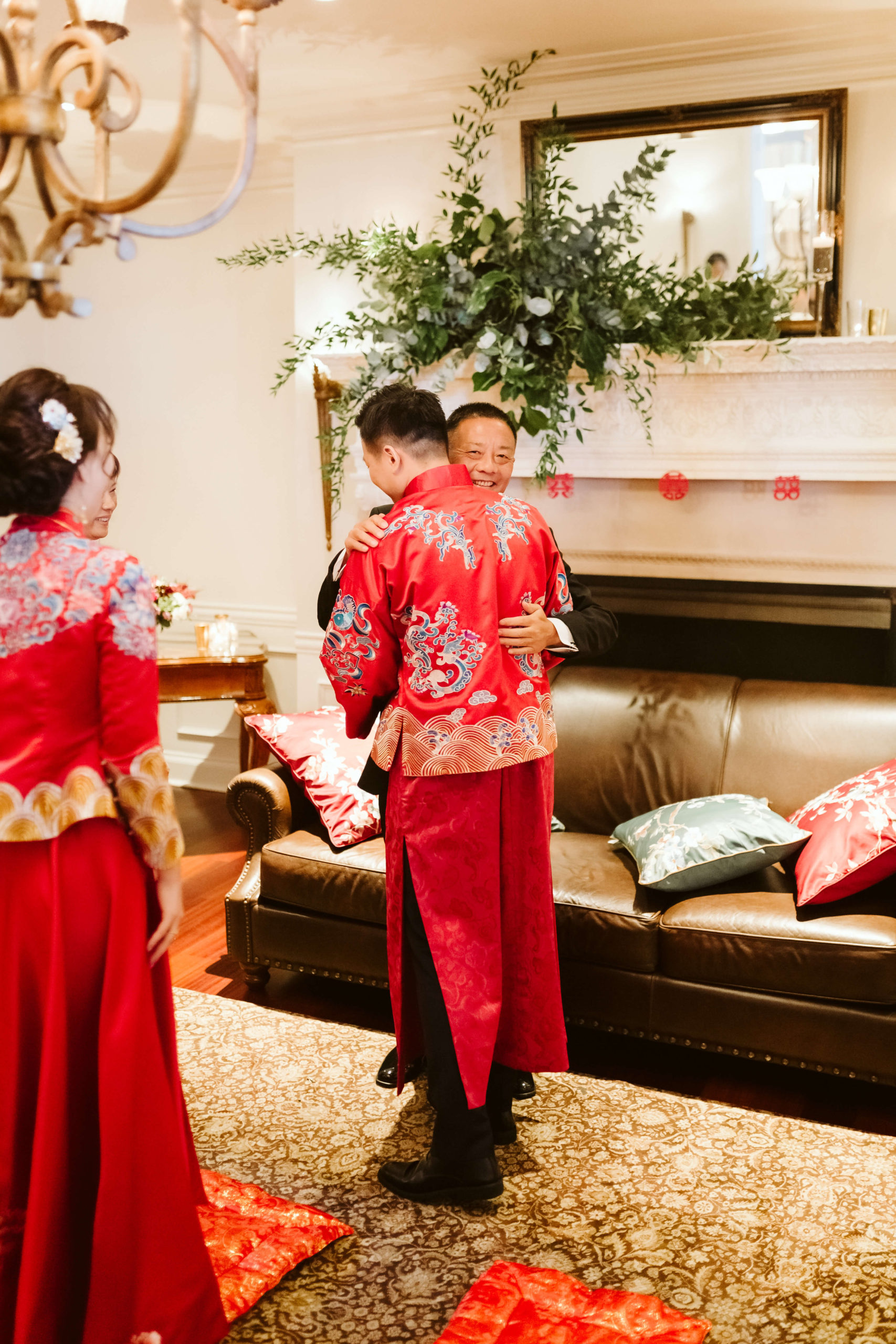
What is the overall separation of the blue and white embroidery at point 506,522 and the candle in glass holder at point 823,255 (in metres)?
1.95

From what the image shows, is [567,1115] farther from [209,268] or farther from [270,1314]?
[209,268]

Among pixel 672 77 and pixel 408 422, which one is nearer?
pixel 408 422

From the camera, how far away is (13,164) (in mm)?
1319

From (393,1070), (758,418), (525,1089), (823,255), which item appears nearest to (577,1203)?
(525,1089)

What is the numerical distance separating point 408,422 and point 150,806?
89 cm

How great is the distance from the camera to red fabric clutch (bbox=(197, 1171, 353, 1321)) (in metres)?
1.85

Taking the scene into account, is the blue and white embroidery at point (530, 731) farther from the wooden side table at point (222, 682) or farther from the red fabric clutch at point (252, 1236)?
the wooden side table at point (222, 682)

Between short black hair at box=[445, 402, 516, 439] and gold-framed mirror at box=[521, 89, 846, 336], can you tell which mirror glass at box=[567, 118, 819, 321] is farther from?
short black hair at box=[445, 402, 516, 439]

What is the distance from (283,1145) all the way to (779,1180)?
103 cm

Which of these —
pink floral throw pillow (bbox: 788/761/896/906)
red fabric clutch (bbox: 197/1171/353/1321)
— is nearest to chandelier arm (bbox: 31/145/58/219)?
red fabric clutch (bbox: 197/1171/353/1321)

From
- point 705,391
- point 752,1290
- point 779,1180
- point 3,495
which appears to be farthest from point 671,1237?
point 705,391

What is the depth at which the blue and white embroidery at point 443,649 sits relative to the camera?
1.97 meters

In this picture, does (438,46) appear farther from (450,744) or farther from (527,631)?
(450,744)

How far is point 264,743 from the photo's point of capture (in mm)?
3191
